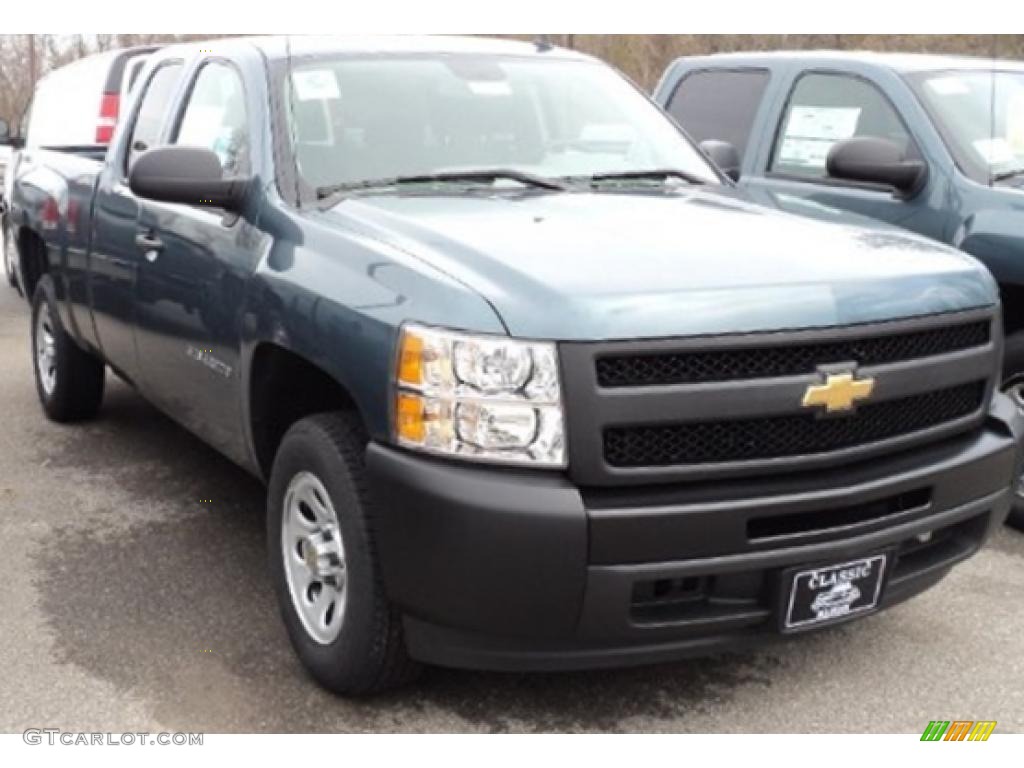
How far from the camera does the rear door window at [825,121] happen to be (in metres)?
5.34

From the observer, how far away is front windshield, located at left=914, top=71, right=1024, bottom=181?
16.5 ft

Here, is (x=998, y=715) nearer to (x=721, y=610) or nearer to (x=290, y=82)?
(x=721, y=610)

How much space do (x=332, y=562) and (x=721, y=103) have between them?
3.82 meters

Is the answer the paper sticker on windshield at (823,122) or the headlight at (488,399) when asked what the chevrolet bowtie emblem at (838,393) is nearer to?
the headlight at (488,399)

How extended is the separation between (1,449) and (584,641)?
395 cm

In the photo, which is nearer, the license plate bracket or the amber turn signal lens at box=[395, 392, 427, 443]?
the amber turn signal lens at box=[395, 392, 427, 443]

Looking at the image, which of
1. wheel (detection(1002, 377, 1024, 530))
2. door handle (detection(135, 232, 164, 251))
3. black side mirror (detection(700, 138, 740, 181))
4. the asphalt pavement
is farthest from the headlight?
wheel (detection(1002, 377, 1024, 530))

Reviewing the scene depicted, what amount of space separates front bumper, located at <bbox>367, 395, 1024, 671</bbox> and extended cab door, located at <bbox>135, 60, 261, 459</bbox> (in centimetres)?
110

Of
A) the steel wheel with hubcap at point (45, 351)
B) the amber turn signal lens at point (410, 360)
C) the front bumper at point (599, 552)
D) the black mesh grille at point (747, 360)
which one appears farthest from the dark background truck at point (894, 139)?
the steel wheel with hubcap at point (45, 351)

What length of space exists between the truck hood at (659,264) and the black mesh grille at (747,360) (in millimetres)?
57

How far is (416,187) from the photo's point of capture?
12.5 ft

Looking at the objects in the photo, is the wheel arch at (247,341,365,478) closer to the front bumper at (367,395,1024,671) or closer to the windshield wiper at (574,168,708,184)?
the front bumper at (367,395,1024,671)

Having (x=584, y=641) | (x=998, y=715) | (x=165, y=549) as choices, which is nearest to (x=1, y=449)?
(x=165, y=549)

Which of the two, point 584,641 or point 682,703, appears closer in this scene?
point 584,641
